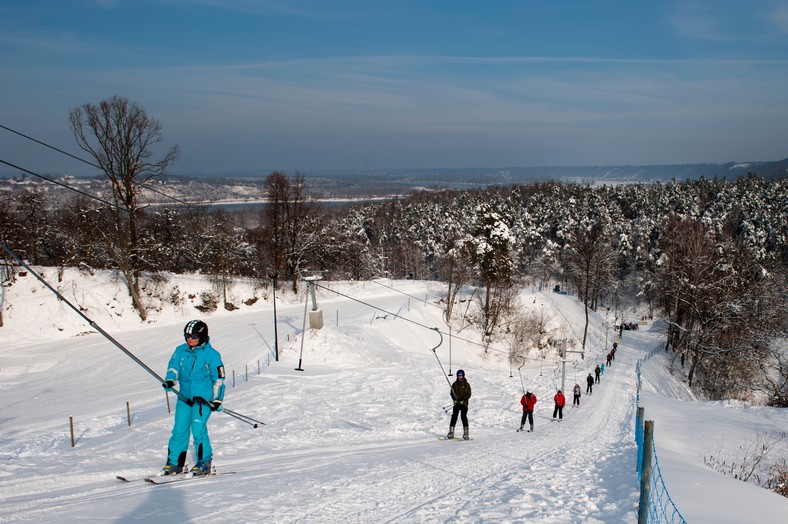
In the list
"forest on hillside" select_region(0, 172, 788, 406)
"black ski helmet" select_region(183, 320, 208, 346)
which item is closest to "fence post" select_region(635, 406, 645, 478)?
"black ski helmet" select_region(183, 320, 208, 346)

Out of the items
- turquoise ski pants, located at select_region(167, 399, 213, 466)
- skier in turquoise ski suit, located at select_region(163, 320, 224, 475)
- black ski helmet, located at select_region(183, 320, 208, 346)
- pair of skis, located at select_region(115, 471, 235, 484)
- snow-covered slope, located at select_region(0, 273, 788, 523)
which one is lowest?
snow-covered slope, located at select_region(0, 273, 788, 523)

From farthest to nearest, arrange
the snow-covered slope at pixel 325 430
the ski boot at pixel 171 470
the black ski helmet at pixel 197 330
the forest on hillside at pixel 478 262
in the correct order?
the forest on hillside at pixel 478 262, the ski boot at pixel 171 470, the black ski helmet at pixel 197 330, the snow-covered slope at pixel 325 430

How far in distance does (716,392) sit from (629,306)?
136 ft

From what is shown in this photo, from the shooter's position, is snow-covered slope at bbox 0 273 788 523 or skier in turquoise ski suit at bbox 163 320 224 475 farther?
skier in turquoise ski suit at bbox 163 320 224 475

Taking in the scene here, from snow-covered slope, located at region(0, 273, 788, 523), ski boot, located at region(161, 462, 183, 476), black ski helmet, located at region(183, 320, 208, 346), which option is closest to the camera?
snow-covered slope, located at region(0, 273, 788, 523)

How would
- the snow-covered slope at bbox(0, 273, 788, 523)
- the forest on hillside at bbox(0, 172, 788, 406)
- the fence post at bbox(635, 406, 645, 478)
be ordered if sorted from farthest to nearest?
the forest on hillside at bbox(0, 172, 788, 406) → the fence post at bbox(635, 406, 645, 478) → the snow-covered slope at bbox(0, 273, 788, 523)

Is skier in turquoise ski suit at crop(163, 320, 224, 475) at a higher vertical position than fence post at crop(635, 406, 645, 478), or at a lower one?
higher

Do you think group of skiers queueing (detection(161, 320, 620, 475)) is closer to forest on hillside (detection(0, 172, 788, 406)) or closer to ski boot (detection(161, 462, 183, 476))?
ski boot (detection(161, 462, 183, 476))

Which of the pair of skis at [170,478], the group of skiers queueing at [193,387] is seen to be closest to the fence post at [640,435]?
the group of skiers queueing at [193,387]

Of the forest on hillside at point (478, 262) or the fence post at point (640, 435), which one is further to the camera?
the forest on hillside at point (478, 262)

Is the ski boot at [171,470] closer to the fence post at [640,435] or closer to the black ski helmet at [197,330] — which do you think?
the black ski helmet at [197,330]

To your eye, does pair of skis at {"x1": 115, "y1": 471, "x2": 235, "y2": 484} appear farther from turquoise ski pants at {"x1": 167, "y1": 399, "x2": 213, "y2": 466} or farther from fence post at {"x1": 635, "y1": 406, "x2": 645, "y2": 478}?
fence post at {"x1": 635, "y1": 406, "x2": 645, "y2": 478}

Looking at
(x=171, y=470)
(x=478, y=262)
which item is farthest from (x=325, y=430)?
(x=478, y=262)

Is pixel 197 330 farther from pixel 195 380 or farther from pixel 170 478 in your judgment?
pixel 170 478
